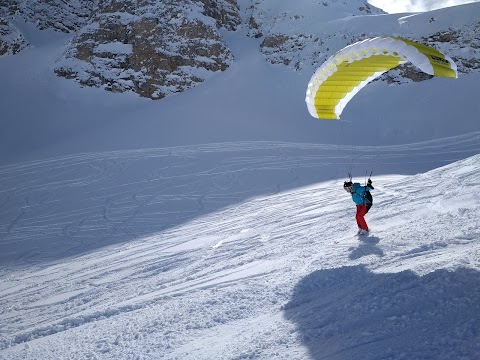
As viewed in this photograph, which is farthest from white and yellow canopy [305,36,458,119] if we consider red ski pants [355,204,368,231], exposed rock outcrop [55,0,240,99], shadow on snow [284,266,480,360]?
exposed rock outcrop [55,0,240,99]

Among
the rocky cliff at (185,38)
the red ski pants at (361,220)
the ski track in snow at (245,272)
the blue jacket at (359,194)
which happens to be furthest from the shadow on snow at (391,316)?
the rocky cliff at (185,38)

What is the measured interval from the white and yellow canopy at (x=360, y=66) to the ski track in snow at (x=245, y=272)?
109 inches

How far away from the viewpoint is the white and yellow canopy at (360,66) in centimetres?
670

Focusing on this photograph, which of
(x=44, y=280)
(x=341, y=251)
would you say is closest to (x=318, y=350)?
(x=341, y=251)

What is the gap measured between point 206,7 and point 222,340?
140ft

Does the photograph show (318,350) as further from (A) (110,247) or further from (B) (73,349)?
(A) (110,247)

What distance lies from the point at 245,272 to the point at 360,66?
5134mm

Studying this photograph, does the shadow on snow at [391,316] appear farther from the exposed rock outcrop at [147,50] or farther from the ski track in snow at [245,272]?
the exposed rock outcrop at [147,50]

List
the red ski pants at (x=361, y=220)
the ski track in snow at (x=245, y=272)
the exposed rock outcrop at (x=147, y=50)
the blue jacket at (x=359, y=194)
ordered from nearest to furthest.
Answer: the ski track in snow at (x=245, y=272) < the red ski pants at (x=361, y=220) < the blue jacket at (x=359, y=194) < the exposed rock outcrop at (x=147, y=50)

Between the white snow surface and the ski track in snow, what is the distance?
0.03 m

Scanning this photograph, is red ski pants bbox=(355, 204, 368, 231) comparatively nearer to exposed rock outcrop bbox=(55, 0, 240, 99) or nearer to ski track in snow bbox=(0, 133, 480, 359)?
ski track in snow bbox=(0, 133, 480, 359)

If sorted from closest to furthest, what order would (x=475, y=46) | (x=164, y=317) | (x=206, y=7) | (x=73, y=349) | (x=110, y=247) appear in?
(x=73, y=349) < (x=164, y=317) < (x=110, y=247) < (x=475, y=46) < (x=206, y=7)

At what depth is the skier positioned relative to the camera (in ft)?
25.7

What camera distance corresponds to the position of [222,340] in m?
4.52
